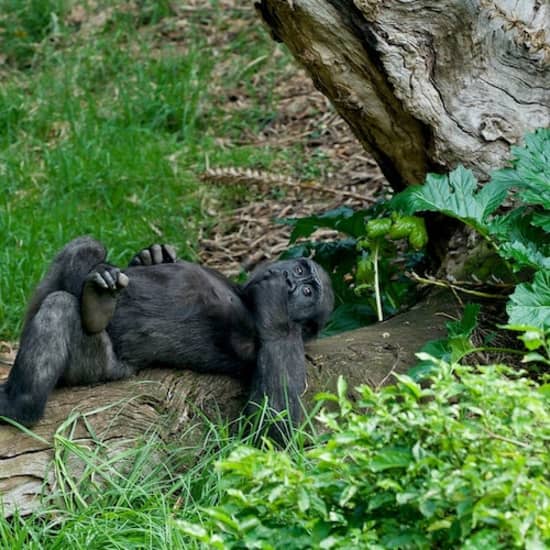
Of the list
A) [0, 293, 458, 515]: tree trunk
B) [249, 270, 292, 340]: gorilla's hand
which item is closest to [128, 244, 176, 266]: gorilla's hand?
[249, 270, 292, 340]: gorilla's hand

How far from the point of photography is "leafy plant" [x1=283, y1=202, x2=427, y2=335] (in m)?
5.54

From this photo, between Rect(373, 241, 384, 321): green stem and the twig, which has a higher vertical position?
the twig

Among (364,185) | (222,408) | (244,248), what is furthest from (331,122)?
(222,408)

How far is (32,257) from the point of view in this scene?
733 cm

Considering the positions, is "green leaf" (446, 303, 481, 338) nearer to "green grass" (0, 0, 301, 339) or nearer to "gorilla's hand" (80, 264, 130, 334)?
"gorilla's hand" (80, 264, 130, 334)

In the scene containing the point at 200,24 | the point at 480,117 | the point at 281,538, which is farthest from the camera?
the point at 200,24

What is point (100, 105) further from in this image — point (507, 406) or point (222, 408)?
point (507, 406)

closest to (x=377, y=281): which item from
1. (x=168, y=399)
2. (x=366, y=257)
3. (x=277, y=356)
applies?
(x=366, y=257)

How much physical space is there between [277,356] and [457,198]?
1.12 m

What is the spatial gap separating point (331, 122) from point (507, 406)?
6.85 m

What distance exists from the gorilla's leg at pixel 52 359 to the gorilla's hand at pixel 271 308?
72cm

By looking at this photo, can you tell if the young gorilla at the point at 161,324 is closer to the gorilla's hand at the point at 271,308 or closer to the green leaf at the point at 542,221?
the gorilla's hand at the point at 271,308

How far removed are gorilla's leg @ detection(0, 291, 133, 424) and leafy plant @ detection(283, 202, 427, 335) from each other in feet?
5.03

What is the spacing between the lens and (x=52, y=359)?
4.64 meters
